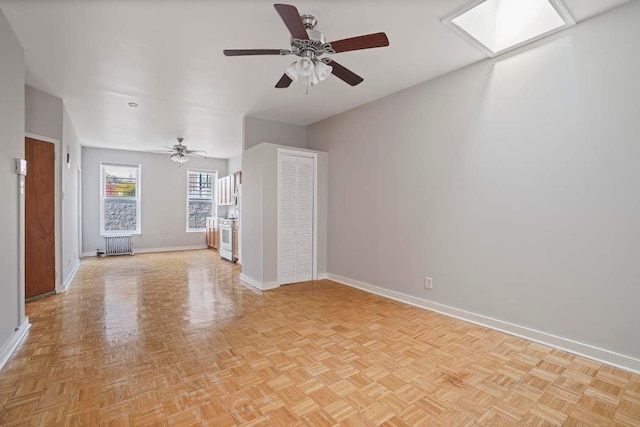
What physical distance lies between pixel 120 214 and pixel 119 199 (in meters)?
0.39

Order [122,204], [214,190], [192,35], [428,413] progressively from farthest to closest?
[214,190] → [122,204] → [192,35] → [428,413]

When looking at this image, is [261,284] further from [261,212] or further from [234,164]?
[234,164]

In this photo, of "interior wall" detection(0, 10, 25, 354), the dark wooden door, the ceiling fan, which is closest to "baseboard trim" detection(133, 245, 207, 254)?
the dark wooden door

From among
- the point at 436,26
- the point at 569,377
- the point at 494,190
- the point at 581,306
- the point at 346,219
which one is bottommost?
the point at 569,377

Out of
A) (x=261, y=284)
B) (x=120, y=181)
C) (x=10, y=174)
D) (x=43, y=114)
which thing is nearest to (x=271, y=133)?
(x=261, y=284)

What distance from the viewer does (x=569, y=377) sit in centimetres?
216

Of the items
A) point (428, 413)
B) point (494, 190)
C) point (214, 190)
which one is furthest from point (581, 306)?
point (214, 190)

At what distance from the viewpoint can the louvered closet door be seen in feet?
15.5

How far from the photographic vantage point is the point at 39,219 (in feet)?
13.1

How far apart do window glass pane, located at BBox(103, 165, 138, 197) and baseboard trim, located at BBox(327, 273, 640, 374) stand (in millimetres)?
7215

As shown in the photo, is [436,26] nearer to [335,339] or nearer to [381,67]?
[381,67]

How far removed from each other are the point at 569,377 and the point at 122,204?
9153 mm

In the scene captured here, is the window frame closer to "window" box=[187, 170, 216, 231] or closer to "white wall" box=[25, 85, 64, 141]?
"window" box=[187, 170, 216, 231]

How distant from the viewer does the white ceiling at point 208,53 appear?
2.34 meters
